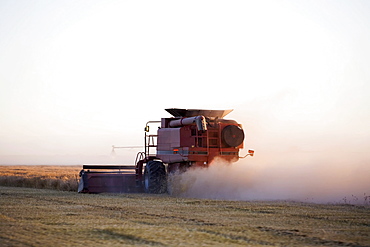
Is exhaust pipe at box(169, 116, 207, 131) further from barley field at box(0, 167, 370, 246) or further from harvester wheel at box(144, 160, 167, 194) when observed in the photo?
barley field at box(0, 167, 370, 246)

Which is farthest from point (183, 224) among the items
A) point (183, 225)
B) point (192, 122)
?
point (192, 122)

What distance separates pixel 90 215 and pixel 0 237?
4.75 meters

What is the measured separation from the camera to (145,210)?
18828 mm

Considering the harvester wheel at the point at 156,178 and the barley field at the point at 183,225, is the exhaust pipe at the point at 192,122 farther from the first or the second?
the barley field at the point at 183,225

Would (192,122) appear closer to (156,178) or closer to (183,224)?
(156,178)

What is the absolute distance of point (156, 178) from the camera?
2866 cm

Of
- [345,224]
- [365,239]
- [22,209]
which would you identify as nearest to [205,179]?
[22,209]

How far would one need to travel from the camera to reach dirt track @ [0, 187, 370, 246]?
11.9 metres

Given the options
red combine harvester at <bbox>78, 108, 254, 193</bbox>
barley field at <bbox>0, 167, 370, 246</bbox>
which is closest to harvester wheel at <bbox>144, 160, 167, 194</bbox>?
red combine harvester at <bbox>78, 108, 254, 193</bbox>

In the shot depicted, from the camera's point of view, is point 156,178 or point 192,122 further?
point 156,178

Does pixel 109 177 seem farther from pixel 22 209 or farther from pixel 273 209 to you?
pixel 273 209

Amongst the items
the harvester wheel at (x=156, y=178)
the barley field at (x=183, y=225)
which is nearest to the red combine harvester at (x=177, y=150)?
the harvester wheel at (x=156, y=178)

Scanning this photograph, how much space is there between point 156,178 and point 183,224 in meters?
14.0

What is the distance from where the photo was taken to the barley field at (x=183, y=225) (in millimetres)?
11914
